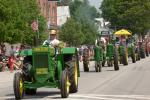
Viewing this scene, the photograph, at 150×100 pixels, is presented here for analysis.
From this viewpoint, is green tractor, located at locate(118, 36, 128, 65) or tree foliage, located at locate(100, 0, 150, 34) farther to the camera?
tree foliage, located at locate(100, 0, 150, 34)

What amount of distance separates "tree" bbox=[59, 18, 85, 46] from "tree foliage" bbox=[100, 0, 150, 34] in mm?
7091

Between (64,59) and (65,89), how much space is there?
1635mm

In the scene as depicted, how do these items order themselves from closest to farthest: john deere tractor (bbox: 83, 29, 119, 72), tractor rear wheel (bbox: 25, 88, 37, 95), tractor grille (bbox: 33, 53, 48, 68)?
tractor grille (bbox: 33, 53, 48, 68), tractor rear wheel (bbox: 25, 88, 37, 95), john deere tractor (bbox: 83, 29, 119, 72)

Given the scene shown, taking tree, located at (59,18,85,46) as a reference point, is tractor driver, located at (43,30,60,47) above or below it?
above

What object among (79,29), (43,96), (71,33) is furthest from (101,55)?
(79,29)

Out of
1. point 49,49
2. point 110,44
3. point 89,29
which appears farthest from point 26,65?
point 89,29

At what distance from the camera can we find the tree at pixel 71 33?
91875mm

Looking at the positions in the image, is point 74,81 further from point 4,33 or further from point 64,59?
point 4,33

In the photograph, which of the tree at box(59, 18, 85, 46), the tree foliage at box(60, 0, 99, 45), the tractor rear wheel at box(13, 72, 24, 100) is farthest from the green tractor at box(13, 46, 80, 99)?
the tree foliage at box(60, 0, 99, 45)

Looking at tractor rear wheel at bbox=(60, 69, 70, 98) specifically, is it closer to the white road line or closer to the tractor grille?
the white road line

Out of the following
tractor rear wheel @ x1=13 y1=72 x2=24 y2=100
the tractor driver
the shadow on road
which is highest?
the tractor driver

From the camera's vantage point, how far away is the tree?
91.9 meters

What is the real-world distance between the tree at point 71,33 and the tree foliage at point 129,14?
7.09m

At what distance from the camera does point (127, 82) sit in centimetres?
2286
